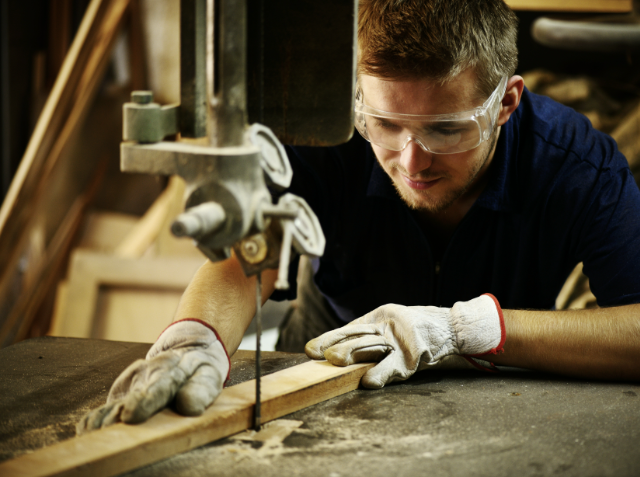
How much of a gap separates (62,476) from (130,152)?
0.54 meters

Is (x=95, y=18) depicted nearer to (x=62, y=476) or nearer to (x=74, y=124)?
(x=74, y=124)

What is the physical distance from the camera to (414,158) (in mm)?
1693

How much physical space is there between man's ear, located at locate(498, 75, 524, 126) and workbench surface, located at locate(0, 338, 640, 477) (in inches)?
28.6

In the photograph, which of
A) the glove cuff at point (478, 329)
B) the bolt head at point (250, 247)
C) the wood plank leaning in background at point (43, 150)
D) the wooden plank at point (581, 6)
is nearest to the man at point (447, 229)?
the glove cuff at point (478, 329)

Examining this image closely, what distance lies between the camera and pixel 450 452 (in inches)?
45.4

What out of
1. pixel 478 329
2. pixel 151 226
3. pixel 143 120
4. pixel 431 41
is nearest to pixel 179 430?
pixel 143 120

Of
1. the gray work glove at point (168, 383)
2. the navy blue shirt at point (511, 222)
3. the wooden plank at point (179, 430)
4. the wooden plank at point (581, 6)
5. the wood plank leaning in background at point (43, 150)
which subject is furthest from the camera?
the wood plank leaning in background at point (43, 150)

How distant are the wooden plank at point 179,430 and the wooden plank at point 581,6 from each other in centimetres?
236

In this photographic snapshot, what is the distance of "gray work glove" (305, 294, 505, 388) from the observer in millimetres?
1506

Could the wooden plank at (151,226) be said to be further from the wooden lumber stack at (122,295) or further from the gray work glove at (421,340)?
the gray work glove at (421,340)

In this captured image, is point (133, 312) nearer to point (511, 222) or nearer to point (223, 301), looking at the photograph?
point (223, 301)

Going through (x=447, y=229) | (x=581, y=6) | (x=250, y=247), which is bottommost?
(x=447, y=229)

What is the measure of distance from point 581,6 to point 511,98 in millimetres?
1718

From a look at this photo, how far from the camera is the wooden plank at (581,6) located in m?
3.11
